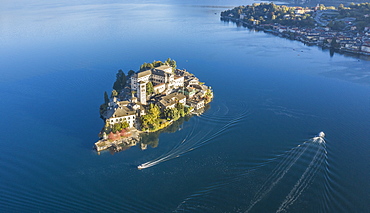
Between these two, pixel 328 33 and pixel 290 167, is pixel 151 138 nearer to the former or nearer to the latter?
pixel 290 167

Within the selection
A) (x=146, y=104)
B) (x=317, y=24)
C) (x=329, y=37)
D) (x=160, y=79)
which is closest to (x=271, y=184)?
(x=146, y=104)

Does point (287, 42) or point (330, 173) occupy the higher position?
point (287, 42)

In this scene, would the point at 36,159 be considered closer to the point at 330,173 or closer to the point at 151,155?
the point at 151,155

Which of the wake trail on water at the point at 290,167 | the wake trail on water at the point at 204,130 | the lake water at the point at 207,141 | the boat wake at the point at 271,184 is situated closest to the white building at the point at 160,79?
the lake water at the point at 207,141

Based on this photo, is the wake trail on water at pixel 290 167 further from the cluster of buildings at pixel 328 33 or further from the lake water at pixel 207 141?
the cluster of buildings at pixel 328 33

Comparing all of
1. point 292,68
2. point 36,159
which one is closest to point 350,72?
point 292,68

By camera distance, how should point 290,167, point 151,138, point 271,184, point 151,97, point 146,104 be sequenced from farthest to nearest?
1. point 151,97
2. point 146,104
3. point 151,138
4. point 290,167
5. point 271,184
